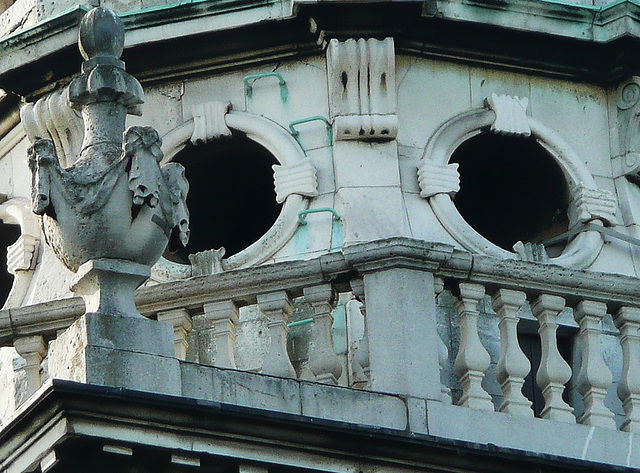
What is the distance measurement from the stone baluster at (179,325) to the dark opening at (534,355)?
2764mm

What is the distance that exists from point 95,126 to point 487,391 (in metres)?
3.37

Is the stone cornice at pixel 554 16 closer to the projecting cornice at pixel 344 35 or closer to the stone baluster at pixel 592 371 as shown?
the projecting cornice at pixel 344 35

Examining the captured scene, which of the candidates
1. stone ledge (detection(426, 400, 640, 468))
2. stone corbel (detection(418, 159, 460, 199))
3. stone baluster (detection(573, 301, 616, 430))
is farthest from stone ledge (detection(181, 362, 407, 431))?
stone corbel (detection(418, 159, 460, 199))

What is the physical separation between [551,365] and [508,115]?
3.17 m

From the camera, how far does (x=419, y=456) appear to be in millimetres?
20844

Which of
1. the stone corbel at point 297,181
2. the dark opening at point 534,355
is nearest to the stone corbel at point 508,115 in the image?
the stone corbel at point 297,181

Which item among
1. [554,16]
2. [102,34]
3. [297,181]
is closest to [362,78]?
[297,181]

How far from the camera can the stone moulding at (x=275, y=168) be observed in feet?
78.0

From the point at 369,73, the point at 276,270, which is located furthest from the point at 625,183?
the point at 276,270

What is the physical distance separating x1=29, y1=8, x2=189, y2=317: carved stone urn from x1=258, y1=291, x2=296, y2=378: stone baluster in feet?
2.90

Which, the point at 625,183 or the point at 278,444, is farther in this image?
the point at 625,183

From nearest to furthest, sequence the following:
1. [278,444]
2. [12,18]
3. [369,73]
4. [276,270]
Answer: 1. [278,444]
2. [276,270]
3. [369,73]
4. [12,18]

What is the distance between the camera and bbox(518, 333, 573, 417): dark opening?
23.5 meters

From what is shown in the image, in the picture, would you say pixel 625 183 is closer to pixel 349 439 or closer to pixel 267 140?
pixel 267 140
